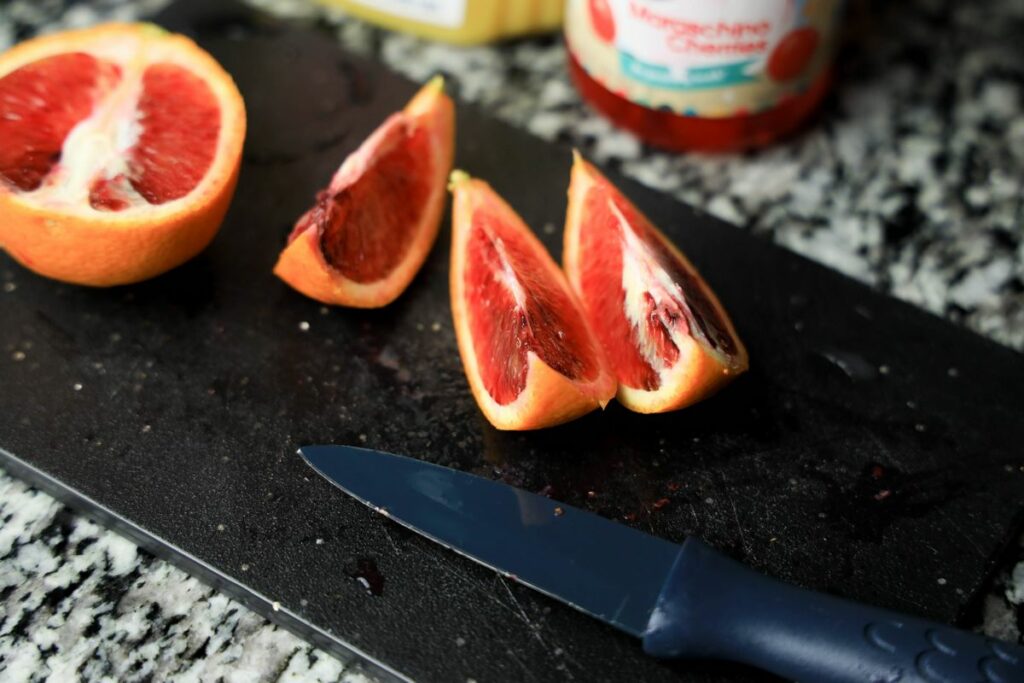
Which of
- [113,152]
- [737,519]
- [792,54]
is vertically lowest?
[737,519]

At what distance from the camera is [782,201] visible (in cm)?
136

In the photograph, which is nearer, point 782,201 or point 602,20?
point 602,20

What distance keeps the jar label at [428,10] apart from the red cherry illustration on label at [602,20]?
25 centimetres

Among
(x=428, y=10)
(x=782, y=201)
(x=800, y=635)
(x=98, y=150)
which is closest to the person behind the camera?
(x=800, y=635)

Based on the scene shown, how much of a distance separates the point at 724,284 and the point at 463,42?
56 centimetres

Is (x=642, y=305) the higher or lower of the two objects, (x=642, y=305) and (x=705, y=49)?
the lower

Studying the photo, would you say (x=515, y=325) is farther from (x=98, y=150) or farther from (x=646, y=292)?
(x=98, y=150)

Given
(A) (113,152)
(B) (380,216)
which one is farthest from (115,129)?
(B) (380,216)

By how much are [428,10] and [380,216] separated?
1.39ft

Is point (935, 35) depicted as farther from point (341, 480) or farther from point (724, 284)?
point (341, 480)

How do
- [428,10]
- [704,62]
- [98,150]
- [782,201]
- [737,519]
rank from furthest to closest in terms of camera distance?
[428,10] → [782,201] → [704,62] → [98,150] → [737,519]

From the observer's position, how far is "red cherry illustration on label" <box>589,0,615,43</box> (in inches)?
48.8

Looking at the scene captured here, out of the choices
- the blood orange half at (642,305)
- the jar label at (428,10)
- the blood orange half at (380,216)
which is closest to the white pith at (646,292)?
the blood orange half at (642,305)

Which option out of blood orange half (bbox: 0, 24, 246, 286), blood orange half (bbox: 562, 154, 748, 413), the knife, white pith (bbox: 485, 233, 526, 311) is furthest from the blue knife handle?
blood orange half (bbox: 0, 24, 246, 286)
